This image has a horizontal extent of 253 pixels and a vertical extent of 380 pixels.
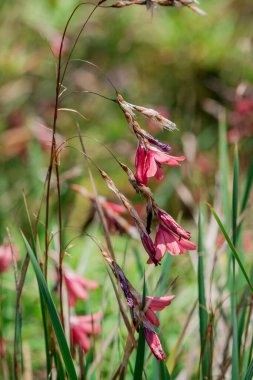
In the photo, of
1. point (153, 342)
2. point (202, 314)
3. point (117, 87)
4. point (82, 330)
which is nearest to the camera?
point (153, 342)

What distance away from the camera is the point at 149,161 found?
3.09 ft

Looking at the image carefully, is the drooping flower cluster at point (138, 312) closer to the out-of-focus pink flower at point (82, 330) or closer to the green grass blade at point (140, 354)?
the green grass blade at point (140, 354)

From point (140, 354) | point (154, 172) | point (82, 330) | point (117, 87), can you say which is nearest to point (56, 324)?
point (140, 354)

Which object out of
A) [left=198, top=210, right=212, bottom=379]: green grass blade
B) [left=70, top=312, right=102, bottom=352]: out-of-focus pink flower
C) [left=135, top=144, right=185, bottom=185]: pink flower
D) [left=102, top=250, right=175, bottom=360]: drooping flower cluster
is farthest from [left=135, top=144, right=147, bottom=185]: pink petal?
[left=70, top=312, right=102, bottom=352]: out-of-focus pink flower

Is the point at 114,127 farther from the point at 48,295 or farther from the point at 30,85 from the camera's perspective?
the point at 48,295

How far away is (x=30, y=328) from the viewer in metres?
1.89

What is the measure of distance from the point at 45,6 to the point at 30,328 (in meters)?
2.22

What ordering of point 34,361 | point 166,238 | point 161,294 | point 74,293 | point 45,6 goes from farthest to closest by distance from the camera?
point 45,6, point 34,361, point 74,293, point 161,294, point 166,238

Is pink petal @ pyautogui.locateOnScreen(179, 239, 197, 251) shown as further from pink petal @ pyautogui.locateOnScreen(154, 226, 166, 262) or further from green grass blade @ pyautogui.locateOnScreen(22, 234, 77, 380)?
green grass blade @ pyautogui.locateOnScreen(22, 234, 77, 380)

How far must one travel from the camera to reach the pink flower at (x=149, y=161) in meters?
0.94

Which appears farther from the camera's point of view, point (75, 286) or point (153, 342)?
point (75, 286)

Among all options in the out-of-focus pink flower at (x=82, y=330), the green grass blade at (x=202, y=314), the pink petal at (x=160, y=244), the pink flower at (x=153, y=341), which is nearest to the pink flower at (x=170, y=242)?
the pink petal at (x=160, y=244)

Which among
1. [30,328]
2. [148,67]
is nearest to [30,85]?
[148,67]

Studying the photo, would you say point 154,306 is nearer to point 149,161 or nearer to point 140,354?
point 140,354
